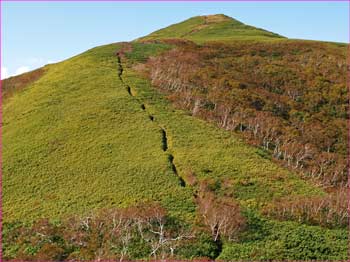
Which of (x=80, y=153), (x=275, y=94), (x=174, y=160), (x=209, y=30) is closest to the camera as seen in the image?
(x=174, y=160)

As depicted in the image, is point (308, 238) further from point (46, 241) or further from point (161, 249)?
point (46, 241)

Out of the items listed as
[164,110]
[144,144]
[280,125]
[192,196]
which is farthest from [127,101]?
[192,196]

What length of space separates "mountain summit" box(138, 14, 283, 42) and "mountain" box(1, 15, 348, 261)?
42.6 meters

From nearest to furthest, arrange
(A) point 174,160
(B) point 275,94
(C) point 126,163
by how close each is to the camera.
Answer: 1. (C) point 126,163
2. (A) point 174,160
3. (B) point 275,94

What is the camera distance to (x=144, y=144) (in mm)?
43594

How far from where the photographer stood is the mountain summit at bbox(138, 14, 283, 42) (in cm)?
11785

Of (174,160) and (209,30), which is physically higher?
(209,30)

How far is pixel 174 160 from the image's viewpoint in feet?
133

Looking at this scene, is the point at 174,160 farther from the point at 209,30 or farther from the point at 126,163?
the point at 209,30

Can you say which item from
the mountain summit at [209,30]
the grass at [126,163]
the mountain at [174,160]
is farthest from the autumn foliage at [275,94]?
the mountain summit at [209,30]

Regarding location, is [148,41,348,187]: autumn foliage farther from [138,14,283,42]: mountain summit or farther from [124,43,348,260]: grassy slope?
[138,14,283,42]: mountain summit

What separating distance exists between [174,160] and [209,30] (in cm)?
9173

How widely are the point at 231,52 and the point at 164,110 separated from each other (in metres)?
35.6

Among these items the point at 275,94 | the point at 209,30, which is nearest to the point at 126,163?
the point at 275,94
